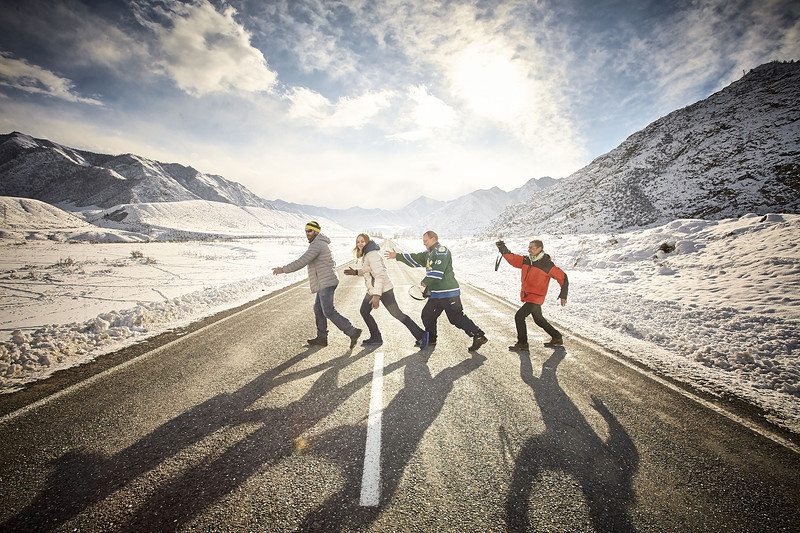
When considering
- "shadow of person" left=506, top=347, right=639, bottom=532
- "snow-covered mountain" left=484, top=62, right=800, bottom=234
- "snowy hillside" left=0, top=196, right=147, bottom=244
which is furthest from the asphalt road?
"snowy hillside" left=0, top=196, right=147, bottom=244

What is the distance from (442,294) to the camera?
5262mm

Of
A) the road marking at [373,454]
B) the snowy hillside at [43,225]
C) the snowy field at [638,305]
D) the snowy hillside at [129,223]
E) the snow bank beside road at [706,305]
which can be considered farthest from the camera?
the snowy hillside at [129,223]

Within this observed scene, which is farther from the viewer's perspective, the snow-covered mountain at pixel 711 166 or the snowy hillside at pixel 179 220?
the snowy hillside at pixel 179 220

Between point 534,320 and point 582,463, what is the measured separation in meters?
2.90

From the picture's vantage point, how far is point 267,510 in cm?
203

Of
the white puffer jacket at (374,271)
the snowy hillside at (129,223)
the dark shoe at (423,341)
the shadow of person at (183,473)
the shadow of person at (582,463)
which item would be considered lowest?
the shadow of person at (183,473)

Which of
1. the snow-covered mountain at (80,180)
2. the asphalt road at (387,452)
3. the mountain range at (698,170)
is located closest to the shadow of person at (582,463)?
the asphalt road at (387,452)

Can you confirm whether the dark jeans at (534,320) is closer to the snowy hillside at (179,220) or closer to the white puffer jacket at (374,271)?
the white puffer jacket at (374,271)

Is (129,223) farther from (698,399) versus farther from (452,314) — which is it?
(698,399)

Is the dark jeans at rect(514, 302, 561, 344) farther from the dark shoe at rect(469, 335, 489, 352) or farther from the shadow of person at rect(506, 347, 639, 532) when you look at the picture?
the shadow of person at rect(506, 347, 639, 532)

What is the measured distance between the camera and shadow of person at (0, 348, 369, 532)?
200cm

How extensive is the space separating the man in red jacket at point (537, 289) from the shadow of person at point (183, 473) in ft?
10.1

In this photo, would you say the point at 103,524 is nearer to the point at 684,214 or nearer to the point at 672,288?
the point at 672,288

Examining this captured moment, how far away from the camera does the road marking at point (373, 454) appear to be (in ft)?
7.04
